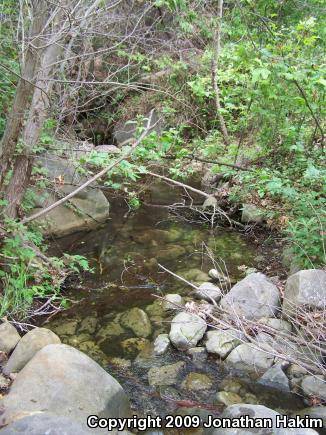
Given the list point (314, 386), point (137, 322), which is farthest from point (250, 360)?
point (137, 322)

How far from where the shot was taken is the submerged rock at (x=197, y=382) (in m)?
3.65

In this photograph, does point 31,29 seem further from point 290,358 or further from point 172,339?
point 290,358

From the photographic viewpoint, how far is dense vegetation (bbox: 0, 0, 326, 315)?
4395 mm

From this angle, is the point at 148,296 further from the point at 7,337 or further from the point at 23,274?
the point at 7,337

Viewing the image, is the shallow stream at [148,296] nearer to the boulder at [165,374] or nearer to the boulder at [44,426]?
the boulder at [165,374]

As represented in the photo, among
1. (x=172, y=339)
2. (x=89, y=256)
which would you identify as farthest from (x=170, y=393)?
(x=89, y=256)

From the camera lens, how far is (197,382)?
12.2 feet

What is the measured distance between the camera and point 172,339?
4.21 metres

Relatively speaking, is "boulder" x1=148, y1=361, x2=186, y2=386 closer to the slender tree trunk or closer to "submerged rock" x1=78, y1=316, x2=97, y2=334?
"submerged rock" x1=78, y1=316, x2=97, y2=334

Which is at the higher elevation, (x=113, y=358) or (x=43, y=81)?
(x=43, y=81)

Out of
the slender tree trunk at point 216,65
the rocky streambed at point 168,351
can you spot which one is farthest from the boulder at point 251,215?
the slender tree trunk at point 216,65

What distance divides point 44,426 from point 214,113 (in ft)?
25.5

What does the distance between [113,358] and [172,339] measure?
58 cm

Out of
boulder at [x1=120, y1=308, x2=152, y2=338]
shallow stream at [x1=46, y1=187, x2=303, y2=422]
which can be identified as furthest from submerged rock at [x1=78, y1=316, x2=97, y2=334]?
boulder at [x1=120, y1=308, x2=152, y2=338]
